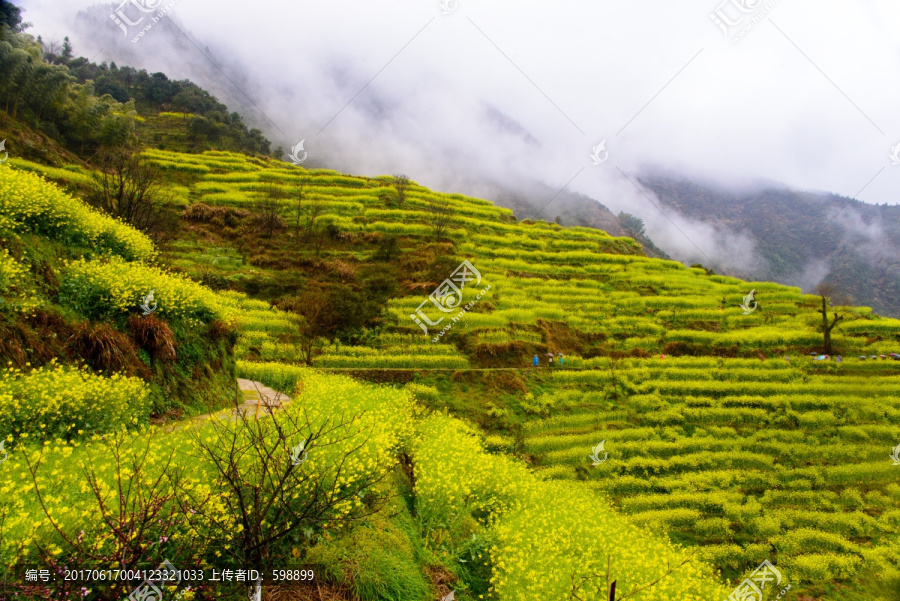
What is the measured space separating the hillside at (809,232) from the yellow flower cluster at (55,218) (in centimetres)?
8345

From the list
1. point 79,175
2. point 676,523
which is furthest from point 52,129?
point 676,523

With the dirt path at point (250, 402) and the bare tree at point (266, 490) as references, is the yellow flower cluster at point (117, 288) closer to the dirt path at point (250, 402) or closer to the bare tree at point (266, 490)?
the dirt path at point (250, 402)

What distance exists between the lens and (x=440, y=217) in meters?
37.8

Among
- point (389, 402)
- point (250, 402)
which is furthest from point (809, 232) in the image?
point (250, 402)

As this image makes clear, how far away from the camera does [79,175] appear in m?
27.5

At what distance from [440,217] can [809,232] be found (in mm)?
103838

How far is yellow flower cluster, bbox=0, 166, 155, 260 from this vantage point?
26.4 feet

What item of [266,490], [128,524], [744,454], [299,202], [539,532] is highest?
[299,202]

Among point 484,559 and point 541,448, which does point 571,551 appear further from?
point 541,448

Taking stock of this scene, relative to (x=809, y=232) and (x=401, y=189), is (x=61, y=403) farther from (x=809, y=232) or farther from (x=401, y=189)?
(x=809, y=232)

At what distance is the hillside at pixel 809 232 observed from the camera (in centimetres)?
6962

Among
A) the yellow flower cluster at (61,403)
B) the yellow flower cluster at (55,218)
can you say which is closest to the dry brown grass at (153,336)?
the yellow flower cluster at (61,403)

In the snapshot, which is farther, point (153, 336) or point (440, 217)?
point (440, 217)

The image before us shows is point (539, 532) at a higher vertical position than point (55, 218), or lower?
lower
